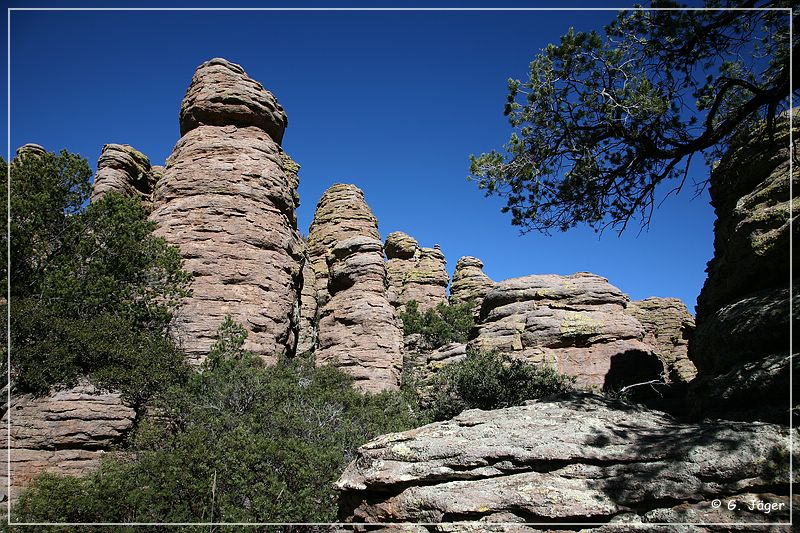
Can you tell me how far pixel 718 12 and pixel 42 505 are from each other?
1535 cm

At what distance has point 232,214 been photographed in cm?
2142

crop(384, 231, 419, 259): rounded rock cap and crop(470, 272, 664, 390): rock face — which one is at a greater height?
crop(384, 231, 419, 259): rounded rock cap

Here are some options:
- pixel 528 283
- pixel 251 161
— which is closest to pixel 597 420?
pixel 528 283

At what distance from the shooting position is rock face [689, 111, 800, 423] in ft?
22.4

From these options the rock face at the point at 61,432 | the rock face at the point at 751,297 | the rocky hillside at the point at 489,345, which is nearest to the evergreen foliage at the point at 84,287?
the rock face at the point at 61,432

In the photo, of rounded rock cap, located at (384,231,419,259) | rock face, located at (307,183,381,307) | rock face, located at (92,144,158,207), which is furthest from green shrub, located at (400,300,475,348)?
rock face, located at (92,144,158,207)

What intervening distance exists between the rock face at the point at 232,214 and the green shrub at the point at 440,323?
19.9 m

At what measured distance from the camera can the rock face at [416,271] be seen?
2147 inches

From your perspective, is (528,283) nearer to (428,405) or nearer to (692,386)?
(428,405)

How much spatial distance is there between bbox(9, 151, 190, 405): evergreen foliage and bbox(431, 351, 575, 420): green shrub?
31.6 feet

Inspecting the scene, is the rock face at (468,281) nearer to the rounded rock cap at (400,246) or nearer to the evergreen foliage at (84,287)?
the rounded rock cap at (400,246)

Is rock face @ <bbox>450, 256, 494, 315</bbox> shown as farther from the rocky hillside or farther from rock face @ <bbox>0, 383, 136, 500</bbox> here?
rock face @ <bbox>0, 383, 136, 500</bbox>

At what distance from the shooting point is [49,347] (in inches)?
557

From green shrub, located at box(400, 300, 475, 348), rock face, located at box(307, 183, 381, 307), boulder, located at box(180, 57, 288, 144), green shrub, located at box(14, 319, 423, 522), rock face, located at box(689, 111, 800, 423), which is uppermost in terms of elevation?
boulder, located at box(180, 57, 288, 144)
